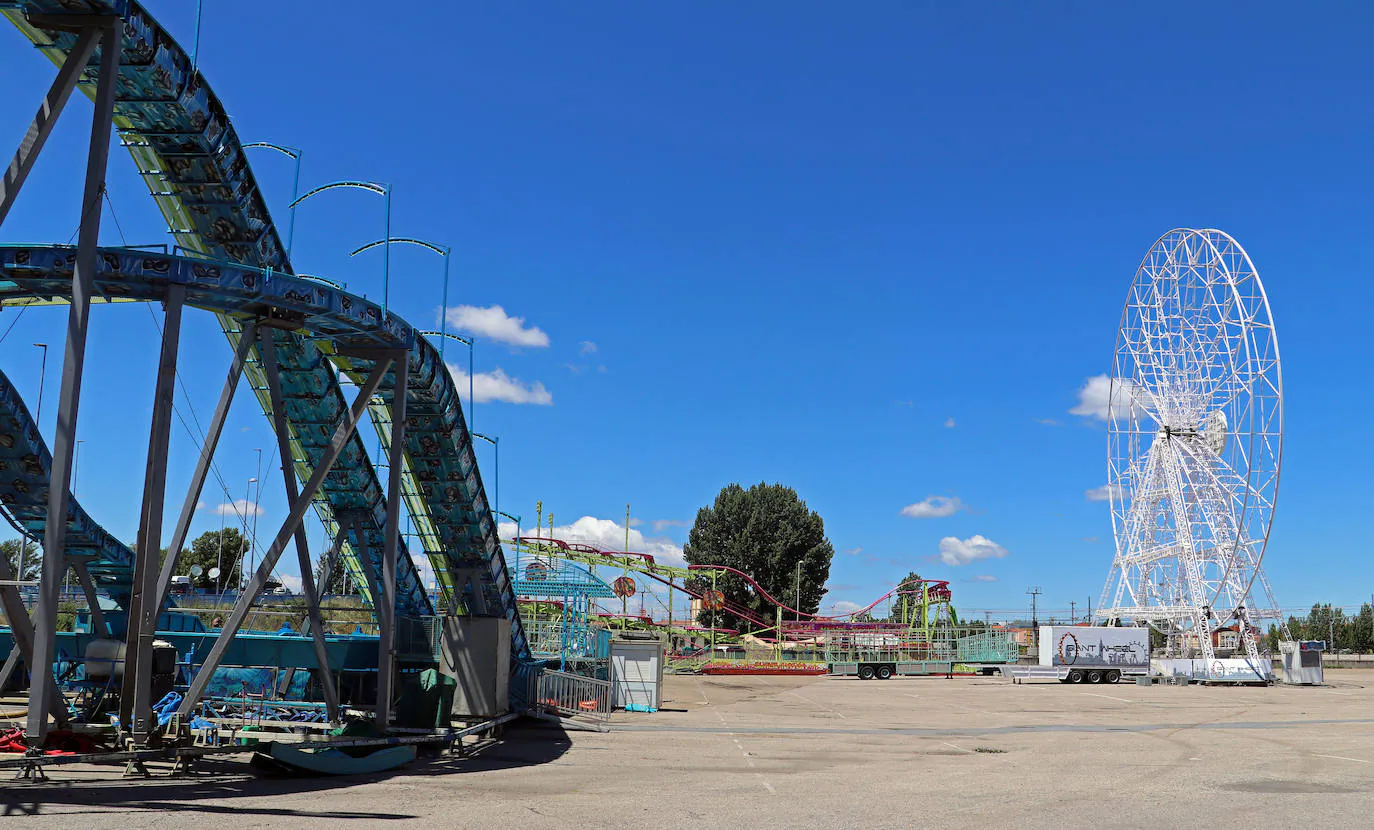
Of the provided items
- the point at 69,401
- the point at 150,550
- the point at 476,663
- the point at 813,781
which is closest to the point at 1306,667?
the point at 813,781

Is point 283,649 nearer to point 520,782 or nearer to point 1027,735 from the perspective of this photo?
point 520,782

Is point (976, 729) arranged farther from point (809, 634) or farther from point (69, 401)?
point (809, 634)

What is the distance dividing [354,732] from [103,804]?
7.04m

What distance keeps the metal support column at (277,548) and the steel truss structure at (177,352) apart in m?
0.04

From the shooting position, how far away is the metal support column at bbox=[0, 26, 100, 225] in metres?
15.5

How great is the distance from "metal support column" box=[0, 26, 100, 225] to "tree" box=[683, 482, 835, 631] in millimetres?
83183

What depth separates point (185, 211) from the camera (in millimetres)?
19453

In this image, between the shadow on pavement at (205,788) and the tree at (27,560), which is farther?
the tree at (27,560)

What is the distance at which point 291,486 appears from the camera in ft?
66.2

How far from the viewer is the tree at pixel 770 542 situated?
9794 centimetres

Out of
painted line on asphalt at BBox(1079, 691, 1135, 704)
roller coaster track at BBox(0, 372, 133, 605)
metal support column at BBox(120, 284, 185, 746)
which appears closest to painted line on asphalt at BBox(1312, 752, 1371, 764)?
painted line on asphalt at BBox(1079, 691, 1135, 704)

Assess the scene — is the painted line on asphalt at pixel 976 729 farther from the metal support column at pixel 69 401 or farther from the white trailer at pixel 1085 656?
the white trailer at pixel 1085 656

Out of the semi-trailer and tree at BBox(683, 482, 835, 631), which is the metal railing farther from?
tree at BBox(683, 482, 835, 631)

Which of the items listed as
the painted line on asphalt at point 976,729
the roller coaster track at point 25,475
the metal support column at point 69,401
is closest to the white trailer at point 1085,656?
the painted line on asphalt at point 976,729
